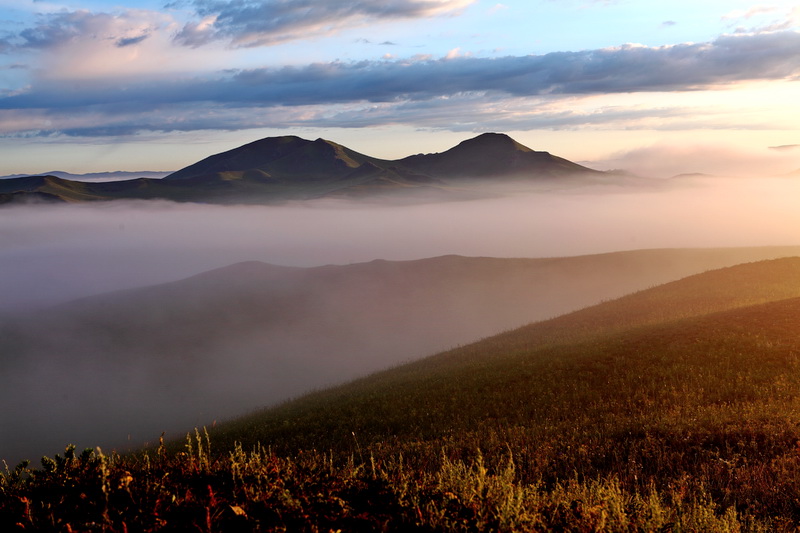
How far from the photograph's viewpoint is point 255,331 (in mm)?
120625

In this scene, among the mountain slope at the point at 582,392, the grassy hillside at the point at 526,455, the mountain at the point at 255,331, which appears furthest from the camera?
the mountain at the point at 255,331

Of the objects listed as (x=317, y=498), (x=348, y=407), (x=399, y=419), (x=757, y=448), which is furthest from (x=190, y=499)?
(x=348, y=407)

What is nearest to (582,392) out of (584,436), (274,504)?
(584,436)

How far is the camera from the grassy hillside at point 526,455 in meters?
7.36

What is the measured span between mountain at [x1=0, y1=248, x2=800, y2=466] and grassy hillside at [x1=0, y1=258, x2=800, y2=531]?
136ft

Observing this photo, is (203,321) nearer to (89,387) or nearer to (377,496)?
(89,387)

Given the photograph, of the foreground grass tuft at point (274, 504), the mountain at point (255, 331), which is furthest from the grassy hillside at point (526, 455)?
the mountain at point (255, 331)

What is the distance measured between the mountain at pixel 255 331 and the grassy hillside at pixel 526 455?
41.3 metres

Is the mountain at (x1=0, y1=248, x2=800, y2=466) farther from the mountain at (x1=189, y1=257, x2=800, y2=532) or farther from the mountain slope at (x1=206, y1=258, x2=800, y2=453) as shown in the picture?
the mountain at (x1=189, y1=257, x2=800, y2=532)

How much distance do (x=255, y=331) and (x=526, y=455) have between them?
111333 millimetres

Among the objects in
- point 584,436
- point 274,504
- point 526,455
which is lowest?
point 584,436

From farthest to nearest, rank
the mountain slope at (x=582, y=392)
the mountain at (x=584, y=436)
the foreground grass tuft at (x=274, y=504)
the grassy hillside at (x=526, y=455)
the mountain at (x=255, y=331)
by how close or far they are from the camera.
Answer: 1. the mountain at (x=255, y=331)
2. the mountain slope at (x=582, y=392)
3. the mountain at (x=584, y=436)
4. the grassy hillside at (x=526, y=455)
5. the foreground grass tuft at (x=274, y=504)

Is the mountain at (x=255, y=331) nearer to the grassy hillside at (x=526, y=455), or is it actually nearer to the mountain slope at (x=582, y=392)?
the mountain slope at (x=582, y=392)

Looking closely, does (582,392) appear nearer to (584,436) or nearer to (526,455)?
(584,436)
